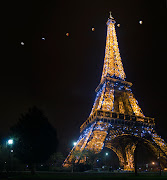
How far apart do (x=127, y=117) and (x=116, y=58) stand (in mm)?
15856

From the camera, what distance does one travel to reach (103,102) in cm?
A: 3753

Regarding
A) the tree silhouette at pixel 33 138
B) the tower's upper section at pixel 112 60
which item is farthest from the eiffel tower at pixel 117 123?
the tree silhouette at pixel 33 138

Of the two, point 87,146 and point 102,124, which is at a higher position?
point 102,124

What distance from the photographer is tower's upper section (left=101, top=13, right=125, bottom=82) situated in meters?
44.1

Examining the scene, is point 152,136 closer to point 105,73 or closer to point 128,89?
point 128,89

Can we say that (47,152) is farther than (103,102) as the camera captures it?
No

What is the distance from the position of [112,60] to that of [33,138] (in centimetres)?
2735

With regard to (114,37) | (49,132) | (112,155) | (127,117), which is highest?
(114,37)

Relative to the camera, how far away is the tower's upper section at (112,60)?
44069 mm

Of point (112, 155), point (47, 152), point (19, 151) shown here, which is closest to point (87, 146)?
point (47, 152)

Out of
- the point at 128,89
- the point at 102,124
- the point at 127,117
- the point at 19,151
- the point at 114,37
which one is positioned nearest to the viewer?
the point at 19,151

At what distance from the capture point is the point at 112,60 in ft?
150

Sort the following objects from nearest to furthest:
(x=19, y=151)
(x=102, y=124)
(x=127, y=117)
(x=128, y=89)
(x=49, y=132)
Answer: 1. (x=19, y=151)
2. (x=49, y=132)
3. (x=102, y=124)
4. (x=127, y=117)
5. (x=128, y=89)

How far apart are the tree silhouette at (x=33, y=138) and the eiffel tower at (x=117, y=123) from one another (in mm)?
5075
